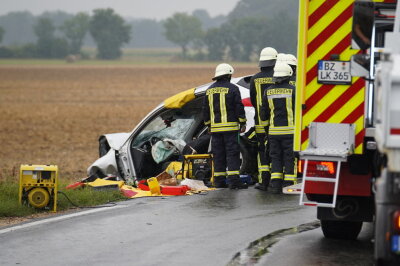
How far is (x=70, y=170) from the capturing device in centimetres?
1906

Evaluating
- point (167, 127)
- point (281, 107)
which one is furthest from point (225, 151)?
point (167, 127)

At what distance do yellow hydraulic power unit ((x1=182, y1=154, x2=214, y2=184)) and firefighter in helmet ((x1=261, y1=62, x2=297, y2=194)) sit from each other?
1.29 m

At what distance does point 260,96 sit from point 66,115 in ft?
78.1

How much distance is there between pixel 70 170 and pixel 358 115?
444 inches

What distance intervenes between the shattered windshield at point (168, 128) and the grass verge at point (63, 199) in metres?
2.15

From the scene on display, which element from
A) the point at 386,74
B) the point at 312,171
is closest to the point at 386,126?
the point at 386,74

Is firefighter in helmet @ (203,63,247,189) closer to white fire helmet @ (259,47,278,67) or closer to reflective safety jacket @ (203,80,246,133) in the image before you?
reflective safety jacket @ (203,80,246,133)

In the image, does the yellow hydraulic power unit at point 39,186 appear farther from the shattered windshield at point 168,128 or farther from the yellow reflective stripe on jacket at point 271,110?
the shattered windshield at point 168,128

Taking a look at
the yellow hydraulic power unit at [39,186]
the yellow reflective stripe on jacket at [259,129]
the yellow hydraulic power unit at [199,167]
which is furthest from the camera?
the yellow hydraulic power unit at [199,167]

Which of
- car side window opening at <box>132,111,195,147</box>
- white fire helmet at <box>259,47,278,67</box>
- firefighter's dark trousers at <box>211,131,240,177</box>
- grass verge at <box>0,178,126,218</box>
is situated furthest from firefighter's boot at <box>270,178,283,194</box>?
car side window opening at <box>132,111,195,147</box>

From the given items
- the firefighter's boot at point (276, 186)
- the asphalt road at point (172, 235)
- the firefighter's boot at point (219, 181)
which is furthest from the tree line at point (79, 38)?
the asphalt road at point (172, 235)

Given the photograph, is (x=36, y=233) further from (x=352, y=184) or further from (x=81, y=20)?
(x=81, y=20)

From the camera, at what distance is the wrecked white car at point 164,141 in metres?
14.2

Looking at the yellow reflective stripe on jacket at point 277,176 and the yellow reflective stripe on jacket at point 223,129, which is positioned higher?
the yellow reflective stripe on jacket at point 223,129
